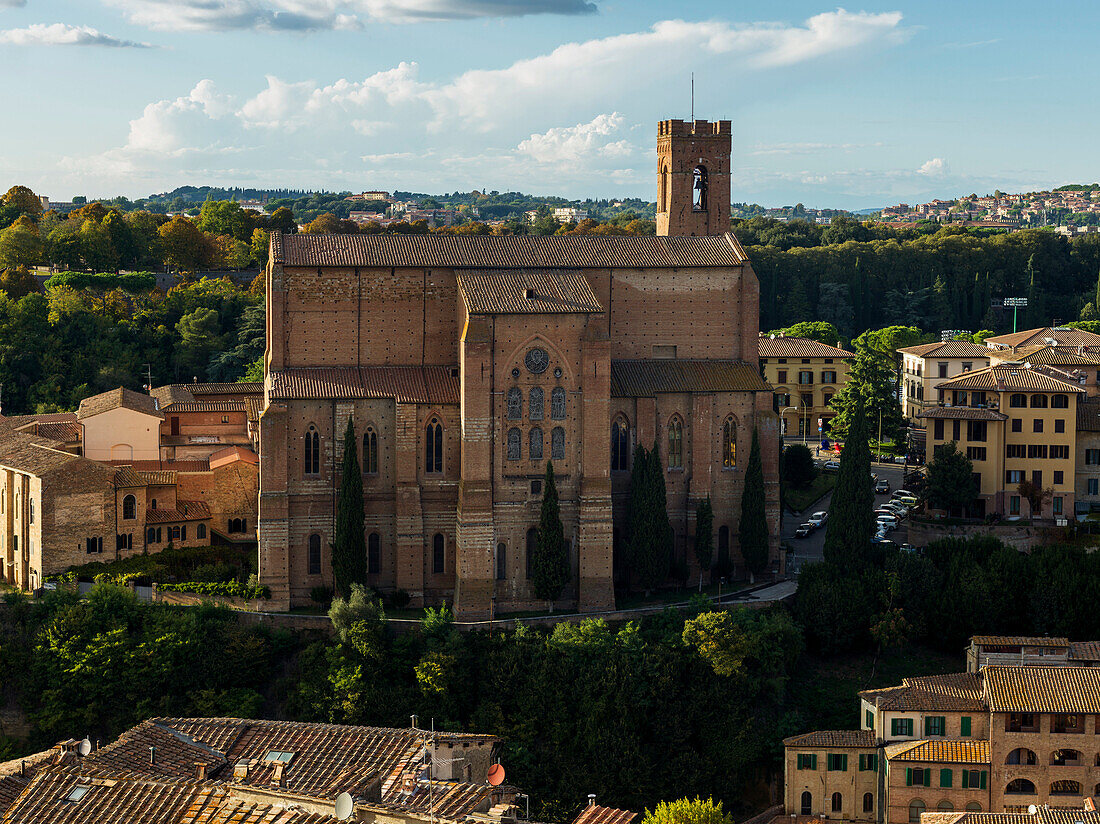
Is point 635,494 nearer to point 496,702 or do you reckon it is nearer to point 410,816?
point 496,702

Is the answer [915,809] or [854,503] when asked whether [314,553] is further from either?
[915,809]

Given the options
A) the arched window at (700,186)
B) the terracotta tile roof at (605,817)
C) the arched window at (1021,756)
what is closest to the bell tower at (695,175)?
the arched window at (700,186)

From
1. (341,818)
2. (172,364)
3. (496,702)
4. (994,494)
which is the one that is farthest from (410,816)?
(172,364)

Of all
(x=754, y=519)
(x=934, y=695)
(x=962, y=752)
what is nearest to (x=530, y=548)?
(x=754, y=519)

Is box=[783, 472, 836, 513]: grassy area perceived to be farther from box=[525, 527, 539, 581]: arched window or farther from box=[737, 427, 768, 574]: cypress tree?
box=[525, 527, 539, 581]: arched window

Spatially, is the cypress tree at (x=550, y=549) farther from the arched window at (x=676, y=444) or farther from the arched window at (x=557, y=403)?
the arched window at (x=676, y=444)

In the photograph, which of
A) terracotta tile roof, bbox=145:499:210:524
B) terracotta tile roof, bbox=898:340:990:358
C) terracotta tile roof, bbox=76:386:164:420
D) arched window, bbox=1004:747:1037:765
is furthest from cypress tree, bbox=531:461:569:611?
terracotta tile roof, bbox=898:340:990:358
